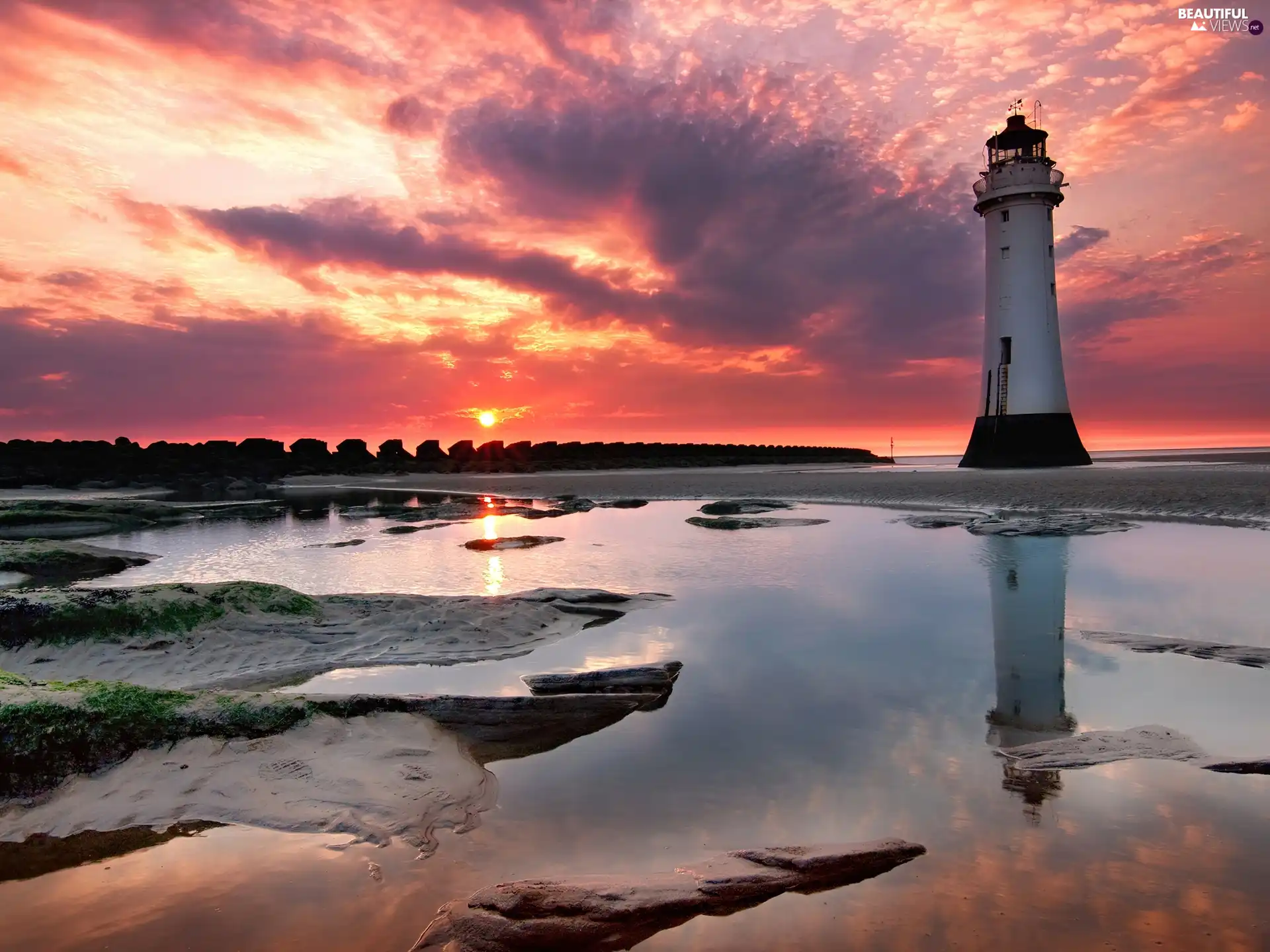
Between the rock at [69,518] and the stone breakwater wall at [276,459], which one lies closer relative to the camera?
the rock at [69,518]

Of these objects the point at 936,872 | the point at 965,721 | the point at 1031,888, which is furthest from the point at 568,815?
the point at 965,721

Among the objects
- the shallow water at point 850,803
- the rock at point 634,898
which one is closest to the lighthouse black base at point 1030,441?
the shallow water at point 850,803

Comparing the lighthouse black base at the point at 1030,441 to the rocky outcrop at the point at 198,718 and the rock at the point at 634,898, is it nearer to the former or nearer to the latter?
the rocky outcrop at the point at 198,718

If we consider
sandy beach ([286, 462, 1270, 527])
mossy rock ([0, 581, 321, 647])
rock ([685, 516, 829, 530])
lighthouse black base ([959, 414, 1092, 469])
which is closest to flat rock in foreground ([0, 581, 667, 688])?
mossy rock ([0, 581, 321, 647])

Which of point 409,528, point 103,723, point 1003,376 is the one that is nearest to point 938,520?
point 409,528

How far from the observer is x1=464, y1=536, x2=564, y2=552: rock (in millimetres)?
17797

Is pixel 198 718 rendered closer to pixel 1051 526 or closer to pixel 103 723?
pixel 103 723

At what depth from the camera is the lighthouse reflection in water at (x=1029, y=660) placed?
4.69 m

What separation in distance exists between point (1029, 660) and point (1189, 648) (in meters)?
1.81

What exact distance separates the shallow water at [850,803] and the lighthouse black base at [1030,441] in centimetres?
3052

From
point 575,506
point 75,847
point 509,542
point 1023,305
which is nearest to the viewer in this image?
point 75,847

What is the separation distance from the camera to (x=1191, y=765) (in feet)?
15.6

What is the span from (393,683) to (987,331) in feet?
132

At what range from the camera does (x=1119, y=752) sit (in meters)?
4.95
